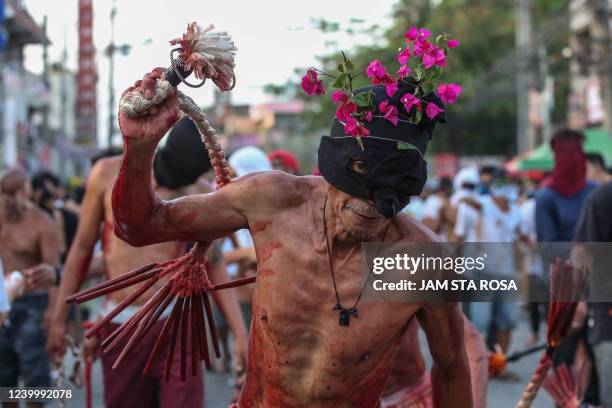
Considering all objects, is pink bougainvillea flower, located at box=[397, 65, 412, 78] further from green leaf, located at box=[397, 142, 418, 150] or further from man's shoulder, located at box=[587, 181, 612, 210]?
man's shoulder, located at box=[587, 181, 612, 210]

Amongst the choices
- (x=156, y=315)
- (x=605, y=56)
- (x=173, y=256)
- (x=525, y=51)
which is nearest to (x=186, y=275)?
(x=156, y=315)

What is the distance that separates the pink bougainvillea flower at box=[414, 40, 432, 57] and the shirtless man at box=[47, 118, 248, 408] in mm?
2346

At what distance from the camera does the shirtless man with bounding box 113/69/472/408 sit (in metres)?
3.77

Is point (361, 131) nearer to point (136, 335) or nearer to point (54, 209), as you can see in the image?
point (136, 335)

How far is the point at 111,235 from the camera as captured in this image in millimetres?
6195

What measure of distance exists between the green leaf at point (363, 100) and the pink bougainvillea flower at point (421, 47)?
0.71 ft

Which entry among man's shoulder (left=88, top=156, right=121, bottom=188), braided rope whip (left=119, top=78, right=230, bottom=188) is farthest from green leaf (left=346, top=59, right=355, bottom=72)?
man's shoulder (left=88, top=156, right=121, bottom=188)

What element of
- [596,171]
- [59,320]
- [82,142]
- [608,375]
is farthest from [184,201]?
[82,142]

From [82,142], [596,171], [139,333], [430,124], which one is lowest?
[139,333]

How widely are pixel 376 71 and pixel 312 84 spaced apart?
0.22 m

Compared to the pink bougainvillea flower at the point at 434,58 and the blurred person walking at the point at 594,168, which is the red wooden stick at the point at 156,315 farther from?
the blurred person walking at the point at 594,168

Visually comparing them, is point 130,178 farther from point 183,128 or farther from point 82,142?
point 82,142

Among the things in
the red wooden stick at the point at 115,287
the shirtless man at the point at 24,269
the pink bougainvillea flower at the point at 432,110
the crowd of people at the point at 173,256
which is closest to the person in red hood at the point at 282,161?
the crowd of people at the point at 173,256

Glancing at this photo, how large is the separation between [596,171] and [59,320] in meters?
6.22
